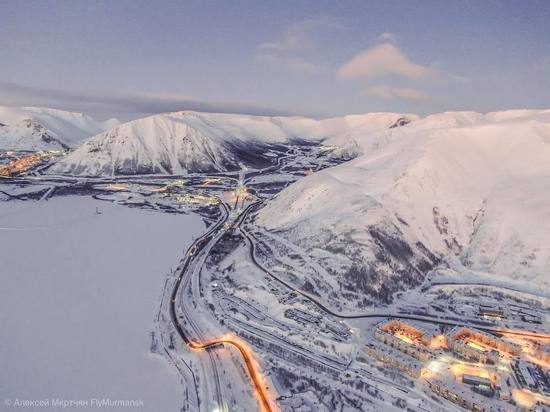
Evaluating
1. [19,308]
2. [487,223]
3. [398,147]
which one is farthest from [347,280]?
[398,147]

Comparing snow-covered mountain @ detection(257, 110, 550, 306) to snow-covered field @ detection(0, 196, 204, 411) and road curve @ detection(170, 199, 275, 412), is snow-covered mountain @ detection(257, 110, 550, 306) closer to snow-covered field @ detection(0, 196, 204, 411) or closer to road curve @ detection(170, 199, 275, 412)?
road curve @ detection(170, 199, 275, 412)

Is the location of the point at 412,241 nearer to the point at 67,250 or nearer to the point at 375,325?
the point at 375,325

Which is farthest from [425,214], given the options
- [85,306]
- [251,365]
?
[85,306]

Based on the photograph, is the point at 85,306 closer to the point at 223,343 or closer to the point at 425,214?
the point at 223,343

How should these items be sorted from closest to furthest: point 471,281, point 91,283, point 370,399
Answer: point 370,399 < point 91,283 < point 471,281

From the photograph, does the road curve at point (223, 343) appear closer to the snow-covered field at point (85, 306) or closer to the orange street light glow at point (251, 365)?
the orange street light glow at point (251, 365)

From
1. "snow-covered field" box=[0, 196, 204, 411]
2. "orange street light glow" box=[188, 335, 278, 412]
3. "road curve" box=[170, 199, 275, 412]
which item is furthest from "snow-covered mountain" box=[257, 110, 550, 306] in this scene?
"snow-covered field" box=[0, 196, 204, 411]
